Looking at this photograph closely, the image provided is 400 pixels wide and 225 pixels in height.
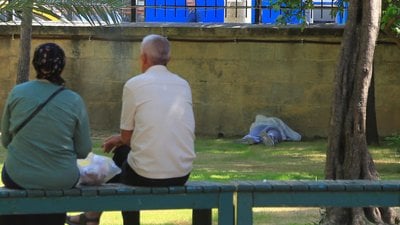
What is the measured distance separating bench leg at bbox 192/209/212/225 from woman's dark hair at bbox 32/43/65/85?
1372mm

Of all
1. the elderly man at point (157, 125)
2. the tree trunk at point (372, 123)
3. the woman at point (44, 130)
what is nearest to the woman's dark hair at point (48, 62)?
the woman at point (44, 130)

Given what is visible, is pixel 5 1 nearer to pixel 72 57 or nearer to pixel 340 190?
pixel 340 190

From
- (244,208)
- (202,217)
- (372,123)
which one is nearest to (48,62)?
(244,208)

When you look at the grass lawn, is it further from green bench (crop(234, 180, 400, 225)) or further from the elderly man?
the elderly man

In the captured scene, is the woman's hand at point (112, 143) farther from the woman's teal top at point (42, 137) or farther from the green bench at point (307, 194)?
the green bench at point (307, 194)

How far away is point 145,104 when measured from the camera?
4750 millimetres

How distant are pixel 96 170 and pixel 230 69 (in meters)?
9.33

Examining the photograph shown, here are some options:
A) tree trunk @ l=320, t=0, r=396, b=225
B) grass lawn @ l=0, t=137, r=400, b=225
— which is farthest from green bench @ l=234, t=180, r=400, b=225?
grass lawn @ l=0, t=137, r=400, b=225

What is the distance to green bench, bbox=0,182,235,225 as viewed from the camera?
14.6ft

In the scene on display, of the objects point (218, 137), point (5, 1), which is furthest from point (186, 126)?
point (218, 137)

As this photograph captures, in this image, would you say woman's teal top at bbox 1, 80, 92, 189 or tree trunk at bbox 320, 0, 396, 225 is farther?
tree trunk at bbox 320, 0, 396, 225

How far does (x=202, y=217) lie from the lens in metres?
5.30

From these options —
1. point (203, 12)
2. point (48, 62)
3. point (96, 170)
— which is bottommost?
point (96, 170)

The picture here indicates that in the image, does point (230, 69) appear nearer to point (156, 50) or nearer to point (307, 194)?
point (156, 50)
